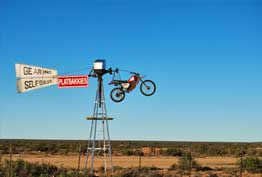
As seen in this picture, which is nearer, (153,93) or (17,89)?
(17,89)

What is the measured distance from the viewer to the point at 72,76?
42.1 ft

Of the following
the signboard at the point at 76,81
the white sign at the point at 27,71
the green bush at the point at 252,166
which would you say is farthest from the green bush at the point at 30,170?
the green bush at the point at 252,166

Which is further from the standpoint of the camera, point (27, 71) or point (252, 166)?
point (252, 166)

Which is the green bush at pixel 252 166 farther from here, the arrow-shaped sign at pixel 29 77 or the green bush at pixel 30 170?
the arrow-shaped sign at pixel 29 77

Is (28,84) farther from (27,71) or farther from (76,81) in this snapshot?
(76,81)

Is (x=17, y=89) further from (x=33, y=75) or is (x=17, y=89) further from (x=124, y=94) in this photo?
(x=124, y=94)

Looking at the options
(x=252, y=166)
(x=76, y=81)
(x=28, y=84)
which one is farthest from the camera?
(x=252, y=166)

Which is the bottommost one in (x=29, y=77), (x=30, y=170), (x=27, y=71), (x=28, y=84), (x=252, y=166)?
(x=252, y=166)

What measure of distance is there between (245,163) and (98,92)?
14.4 m

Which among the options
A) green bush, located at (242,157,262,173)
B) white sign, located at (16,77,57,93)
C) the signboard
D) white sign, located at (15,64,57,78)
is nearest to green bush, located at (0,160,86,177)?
the signboard

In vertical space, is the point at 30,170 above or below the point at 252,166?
above

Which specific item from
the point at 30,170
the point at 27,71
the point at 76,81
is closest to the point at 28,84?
the point at 27,71

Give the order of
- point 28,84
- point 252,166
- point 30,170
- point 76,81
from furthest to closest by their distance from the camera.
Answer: point 252,166, point 30,170, point 76,81, point 28,84

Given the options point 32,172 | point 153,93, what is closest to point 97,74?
point 153,93
